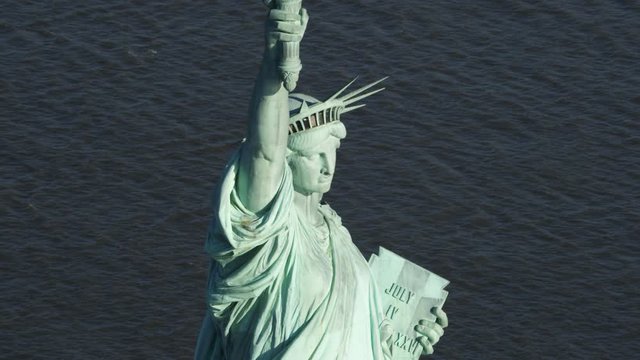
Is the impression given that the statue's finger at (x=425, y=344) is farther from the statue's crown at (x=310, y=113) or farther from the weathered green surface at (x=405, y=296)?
the statue's crown at (x=310, y=113)

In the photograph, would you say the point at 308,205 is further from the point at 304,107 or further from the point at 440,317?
the point at 440,317

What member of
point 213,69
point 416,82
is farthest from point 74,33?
point 416,82

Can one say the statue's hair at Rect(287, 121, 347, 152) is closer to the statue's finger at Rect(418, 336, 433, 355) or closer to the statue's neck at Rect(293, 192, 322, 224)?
the statue's neck at Rect(293, 192, 322, 224)

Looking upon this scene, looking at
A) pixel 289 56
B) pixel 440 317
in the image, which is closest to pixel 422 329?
pixel 440 317

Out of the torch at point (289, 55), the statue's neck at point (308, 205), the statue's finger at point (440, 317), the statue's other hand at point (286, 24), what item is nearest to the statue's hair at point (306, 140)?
the statue's neck at point (308, 205)

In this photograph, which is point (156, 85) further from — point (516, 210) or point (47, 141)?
point (516, 210)

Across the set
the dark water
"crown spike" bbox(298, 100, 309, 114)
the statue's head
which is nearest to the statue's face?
the statue's head

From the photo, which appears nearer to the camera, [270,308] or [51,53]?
[270,308]
